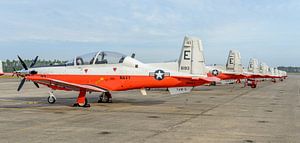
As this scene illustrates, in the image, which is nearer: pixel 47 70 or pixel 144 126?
pixel 144 126

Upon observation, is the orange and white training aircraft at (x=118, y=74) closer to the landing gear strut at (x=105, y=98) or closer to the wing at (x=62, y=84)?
the wing at (x=62, y=84)

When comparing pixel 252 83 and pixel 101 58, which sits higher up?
pixel 101 58

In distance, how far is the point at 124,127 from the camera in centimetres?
909

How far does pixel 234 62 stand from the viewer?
34.6 meters

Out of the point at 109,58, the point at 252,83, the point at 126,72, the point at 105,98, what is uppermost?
the point at 109,58

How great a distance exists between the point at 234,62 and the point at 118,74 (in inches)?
879

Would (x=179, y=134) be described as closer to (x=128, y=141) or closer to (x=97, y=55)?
(x=128, y=141)

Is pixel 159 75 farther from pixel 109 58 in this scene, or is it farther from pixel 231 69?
pixel 231 69

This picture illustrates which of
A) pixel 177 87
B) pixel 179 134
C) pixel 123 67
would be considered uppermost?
pixel 123 67

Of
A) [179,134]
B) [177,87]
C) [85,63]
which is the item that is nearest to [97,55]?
[85,63]

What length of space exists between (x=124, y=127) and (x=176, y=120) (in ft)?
7.02

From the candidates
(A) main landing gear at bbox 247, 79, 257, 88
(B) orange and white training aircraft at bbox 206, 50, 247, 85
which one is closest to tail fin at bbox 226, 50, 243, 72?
(B) orange and white training aircraft at bbox 206, 50, 247, 85

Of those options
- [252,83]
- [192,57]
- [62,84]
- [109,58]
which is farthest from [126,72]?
[252,83]

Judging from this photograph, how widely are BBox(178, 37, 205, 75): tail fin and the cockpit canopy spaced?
8.99ft
